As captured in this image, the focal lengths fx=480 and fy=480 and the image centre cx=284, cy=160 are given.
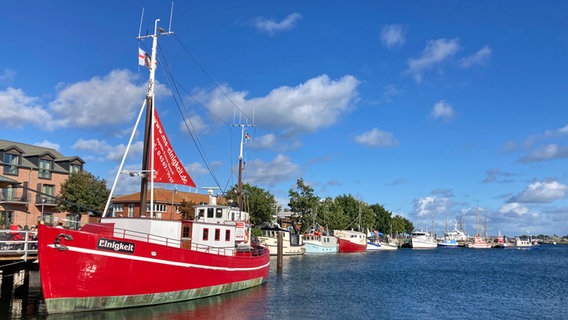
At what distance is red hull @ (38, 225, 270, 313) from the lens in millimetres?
23234

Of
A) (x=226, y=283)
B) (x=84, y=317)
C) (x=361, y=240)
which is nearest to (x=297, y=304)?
(x=226, y=283)

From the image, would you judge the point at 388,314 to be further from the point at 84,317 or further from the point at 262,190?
the point at 262,190

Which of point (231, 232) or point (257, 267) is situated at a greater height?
point (231, 232)

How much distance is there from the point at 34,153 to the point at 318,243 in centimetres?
5872

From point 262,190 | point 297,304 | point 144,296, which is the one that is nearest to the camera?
point 144,296

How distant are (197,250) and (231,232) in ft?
16.3

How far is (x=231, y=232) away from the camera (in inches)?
1373

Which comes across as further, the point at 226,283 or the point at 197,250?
the point at 226,283

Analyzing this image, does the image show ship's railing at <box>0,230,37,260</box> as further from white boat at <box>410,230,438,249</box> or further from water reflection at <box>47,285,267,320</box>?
white boat at <box>410,230,438,249</box>

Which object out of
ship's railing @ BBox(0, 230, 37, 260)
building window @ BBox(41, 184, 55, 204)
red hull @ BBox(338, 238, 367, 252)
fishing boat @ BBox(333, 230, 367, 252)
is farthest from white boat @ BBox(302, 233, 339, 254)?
ship's railing @ BBox(0, 230, 37, 260)

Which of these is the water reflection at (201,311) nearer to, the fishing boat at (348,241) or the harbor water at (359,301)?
the harbor water at (359,301)

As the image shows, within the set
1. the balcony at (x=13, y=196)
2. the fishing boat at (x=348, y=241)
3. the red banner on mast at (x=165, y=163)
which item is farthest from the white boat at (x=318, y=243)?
the red banner on mast at (x=165, y=163)

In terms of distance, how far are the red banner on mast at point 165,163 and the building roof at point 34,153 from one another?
124 feet

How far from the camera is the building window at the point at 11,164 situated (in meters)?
58.4
